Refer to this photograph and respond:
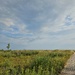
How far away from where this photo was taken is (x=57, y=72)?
14984 millimetres

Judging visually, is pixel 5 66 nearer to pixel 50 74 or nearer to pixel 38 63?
pixel 38 63

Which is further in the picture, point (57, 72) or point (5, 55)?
point (5, 55)

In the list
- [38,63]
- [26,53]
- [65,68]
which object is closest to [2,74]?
[38,63]

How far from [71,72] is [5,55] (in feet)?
36.2

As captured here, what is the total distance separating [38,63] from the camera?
1636cm

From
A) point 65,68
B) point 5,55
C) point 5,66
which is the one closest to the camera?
point 65,68

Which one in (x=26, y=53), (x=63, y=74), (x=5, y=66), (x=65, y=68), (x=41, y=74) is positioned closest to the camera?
(x=41, y=74)

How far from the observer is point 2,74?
13648 millimetres

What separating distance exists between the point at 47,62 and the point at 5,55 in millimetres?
9145

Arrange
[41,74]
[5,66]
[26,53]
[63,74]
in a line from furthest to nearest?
1. [26,53]
2. [5,66]
3. [63,74]
4. [41,74]

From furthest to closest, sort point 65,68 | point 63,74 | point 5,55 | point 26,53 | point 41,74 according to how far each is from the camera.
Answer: point 26,53 → point 5,55 → point 65,68 → point 63,74 → point 41,74

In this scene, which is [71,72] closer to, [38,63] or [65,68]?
[65,68]

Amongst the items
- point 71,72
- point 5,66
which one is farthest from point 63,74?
point 5,66

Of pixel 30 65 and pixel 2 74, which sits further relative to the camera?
pixel 30 65
